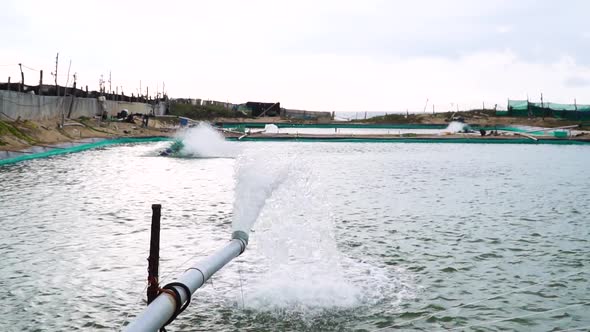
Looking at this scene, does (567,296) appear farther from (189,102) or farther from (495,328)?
(189,102)

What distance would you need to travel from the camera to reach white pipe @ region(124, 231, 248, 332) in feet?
14.3

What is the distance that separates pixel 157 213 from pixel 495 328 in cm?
504

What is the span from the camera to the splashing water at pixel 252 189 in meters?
8.12

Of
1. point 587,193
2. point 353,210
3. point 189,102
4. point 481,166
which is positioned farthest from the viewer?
point 189,102

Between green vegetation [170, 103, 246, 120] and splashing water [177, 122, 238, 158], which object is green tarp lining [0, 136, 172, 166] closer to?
splashing water [177, 122, 238, 158]

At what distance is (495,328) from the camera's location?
8.02m

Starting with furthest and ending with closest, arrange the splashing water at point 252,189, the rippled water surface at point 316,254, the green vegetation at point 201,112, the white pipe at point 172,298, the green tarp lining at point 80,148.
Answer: the green vegetation at point 201,112
the green tarp lining at point 80,148
the rippled water surface at point 316,254
the splashing water at point 252,189
the white pipe at point 172,298

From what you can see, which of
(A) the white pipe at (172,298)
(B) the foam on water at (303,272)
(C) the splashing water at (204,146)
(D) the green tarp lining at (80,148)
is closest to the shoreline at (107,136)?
(D) the green tarp lining at (80,148)

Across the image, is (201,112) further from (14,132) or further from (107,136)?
(14,132)

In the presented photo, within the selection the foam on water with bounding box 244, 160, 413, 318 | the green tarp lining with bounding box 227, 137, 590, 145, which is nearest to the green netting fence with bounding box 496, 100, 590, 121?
the green tarp lining with bounding box 227, 137, 590, 145

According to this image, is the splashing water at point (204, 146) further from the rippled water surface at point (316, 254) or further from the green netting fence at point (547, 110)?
the green netting fence at point (547, 110)

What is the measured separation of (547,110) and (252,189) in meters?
72.4

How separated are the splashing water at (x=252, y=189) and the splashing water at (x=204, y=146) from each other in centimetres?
2626

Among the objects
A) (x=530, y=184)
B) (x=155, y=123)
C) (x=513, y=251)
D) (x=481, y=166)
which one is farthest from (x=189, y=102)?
(x=513, y=251)
